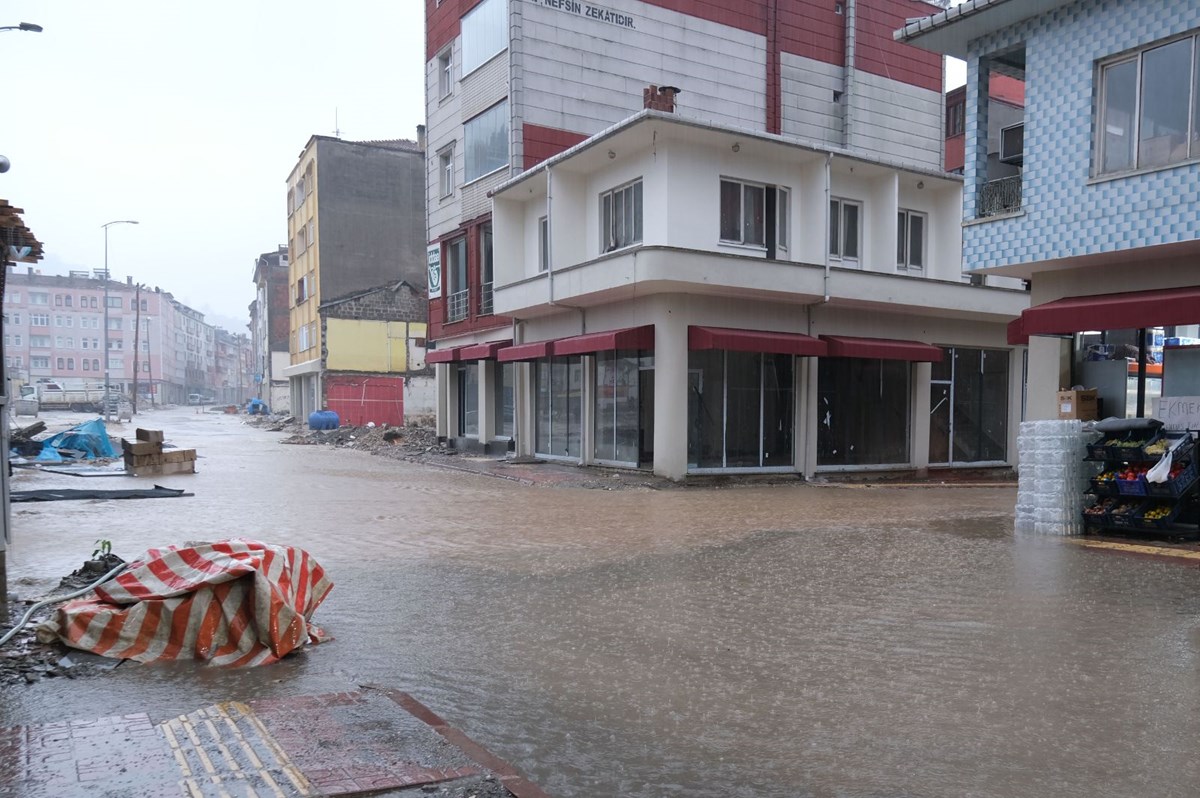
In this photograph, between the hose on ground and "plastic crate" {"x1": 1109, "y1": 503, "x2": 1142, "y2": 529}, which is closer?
the hose on ground

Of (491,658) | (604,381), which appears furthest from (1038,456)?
(604,381)

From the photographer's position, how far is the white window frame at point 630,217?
17344mm

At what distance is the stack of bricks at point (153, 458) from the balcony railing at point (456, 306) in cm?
886

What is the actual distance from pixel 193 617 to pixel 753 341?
41.3 feet

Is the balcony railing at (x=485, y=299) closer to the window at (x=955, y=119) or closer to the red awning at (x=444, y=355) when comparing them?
the red awning at (x=444, y=355)

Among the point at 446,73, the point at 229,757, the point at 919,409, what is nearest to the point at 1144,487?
the point at 229,757

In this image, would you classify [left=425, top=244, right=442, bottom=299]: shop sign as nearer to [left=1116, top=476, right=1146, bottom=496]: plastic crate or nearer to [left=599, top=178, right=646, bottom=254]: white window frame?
[left=599, top=178, right=646, bottom=254]: white window frame

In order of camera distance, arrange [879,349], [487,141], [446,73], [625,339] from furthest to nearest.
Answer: [446,73] < [487,141] < [879,349] < [625,339]

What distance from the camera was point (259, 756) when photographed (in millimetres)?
3574

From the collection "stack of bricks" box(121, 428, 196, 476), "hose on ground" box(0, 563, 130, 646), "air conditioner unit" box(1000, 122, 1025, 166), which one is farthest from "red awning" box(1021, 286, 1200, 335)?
"stack of bricks" box(121, 428, 196, 476)

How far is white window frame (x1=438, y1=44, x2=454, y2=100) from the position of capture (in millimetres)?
24844

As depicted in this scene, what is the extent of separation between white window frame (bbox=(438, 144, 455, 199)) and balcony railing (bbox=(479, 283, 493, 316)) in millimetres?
3673

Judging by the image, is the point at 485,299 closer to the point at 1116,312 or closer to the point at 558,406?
the point at 558,406

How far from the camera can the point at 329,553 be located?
881cm
